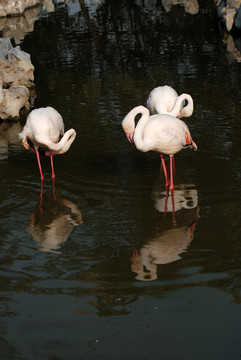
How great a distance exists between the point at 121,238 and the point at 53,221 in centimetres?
110

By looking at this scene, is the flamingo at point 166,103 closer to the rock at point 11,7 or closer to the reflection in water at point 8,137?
the reflection in water at point 8,137

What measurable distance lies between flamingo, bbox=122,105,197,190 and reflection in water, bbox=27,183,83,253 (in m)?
1.15

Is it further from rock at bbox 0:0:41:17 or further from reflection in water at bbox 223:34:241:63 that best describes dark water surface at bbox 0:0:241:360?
rock at bbox 0:0:41:17

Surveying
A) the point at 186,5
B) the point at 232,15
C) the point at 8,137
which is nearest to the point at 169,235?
the point at 8,137

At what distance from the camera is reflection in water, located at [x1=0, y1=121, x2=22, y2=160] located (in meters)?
9.91

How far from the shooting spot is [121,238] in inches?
252

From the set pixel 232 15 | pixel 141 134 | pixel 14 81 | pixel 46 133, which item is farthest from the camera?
pixel 232 15

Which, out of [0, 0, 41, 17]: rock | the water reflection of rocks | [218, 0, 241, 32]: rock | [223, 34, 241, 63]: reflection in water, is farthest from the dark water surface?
[0, 0, 41, 17]: rock

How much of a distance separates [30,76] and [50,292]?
944 cm

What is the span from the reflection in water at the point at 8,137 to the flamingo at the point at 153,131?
2.85 m

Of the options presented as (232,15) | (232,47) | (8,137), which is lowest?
(232,47)

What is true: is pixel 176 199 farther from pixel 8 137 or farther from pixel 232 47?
pixel 232 47

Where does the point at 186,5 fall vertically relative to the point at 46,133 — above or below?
below

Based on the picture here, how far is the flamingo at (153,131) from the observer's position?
288 inches
